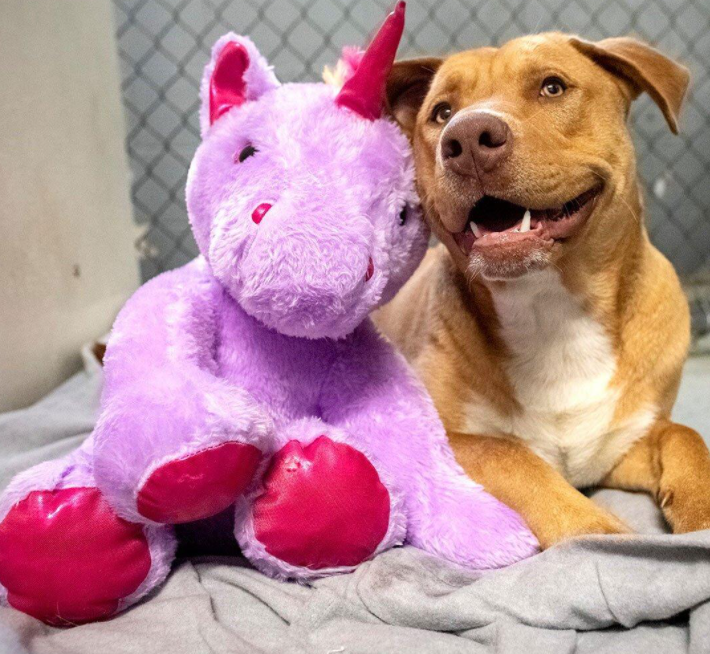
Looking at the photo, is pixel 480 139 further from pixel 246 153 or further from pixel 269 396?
pixel 269 396

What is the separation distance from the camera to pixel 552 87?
160 cm

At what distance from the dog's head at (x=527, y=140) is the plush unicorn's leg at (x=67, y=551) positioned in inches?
32.7

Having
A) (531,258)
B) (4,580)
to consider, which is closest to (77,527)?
(4,580)

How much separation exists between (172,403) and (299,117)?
596 mm

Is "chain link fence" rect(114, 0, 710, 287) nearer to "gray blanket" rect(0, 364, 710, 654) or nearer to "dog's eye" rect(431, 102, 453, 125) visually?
"dog's eye" rect(431, 102, 453, 125)

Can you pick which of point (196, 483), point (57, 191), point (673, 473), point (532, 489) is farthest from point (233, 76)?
point (57, 191)

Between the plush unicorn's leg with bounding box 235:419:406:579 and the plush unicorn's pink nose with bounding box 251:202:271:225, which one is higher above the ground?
the plush unicorn's pink nose with bounding box 251:202:271:225

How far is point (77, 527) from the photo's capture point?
46.1 inches

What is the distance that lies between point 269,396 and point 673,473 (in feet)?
2.88

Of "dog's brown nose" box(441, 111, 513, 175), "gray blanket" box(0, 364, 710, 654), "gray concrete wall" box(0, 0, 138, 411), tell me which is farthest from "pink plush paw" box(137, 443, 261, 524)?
"gray concrete wall" box(0, 0, 138, 411)

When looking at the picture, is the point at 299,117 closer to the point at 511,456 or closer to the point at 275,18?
the point at 511,456

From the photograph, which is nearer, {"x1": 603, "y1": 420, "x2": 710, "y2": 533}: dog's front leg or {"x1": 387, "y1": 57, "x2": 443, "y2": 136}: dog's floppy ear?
{"x1": 603, "y1": 420, "x2": 710, "y2": 533}: dog's front leg

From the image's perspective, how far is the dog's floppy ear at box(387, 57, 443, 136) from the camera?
175 centimetres

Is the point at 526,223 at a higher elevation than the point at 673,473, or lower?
higher
